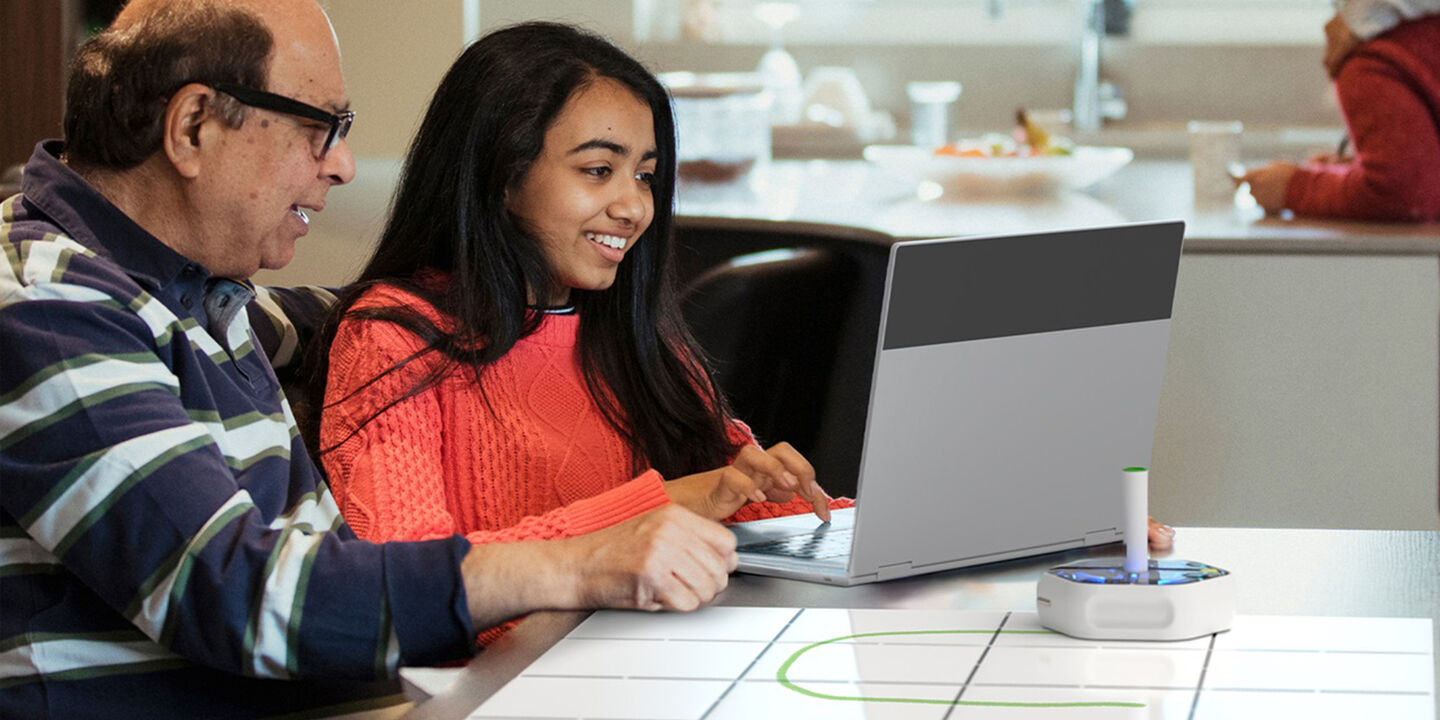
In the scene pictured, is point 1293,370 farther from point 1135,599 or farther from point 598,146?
point 1135,599

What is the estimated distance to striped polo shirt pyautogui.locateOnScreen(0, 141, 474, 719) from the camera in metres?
1.07

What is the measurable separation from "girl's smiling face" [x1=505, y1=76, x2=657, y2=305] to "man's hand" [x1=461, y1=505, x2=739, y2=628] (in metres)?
0.61

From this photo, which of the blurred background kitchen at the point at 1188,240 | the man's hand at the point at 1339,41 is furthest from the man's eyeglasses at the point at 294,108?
the man's hand at the point at 1339,41

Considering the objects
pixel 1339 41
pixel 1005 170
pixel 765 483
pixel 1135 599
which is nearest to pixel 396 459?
pixel 765 483

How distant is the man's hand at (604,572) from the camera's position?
1.12 metres

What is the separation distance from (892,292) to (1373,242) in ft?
5.91

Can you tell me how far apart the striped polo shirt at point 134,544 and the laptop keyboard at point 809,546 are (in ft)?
0.90

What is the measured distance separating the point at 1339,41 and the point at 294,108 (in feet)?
7.67

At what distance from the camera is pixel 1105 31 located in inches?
205

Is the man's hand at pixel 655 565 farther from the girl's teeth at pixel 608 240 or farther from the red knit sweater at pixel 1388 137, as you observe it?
the red knit sweater at pixel 1388 137

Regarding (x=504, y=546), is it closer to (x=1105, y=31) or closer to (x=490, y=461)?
(x=490, y=461)

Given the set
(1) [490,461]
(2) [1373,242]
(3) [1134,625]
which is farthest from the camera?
(2) [1373,242]

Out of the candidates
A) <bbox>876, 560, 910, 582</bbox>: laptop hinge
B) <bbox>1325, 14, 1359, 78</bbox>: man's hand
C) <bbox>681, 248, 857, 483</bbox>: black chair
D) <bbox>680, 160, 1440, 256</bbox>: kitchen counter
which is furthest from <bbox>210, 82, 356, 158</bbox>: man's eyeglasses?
<bbox>1325, 14, 1359, 78</bbox>: man's hand

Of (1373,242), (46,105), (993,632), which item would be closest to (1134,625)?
(993,632)
